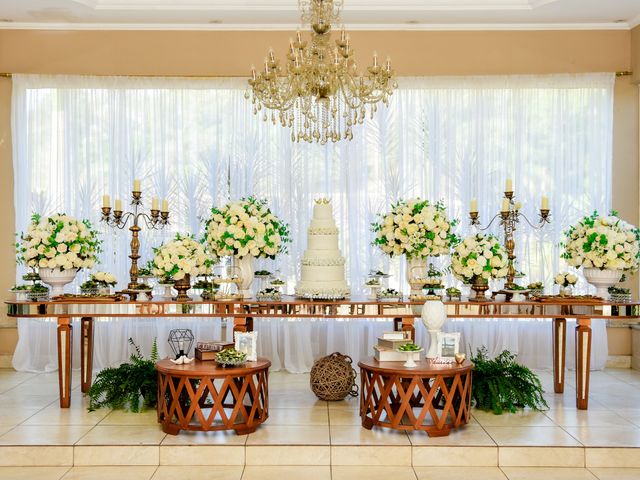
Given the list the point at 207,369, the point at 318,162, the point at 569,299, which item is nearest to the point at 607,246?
the point at 569,299

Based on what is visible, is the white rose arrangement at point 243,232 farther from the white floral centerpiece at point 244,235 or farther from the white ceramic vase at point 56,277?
the white ceramic vase at point 56,277

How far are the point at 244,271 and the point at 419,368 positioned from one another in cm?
175

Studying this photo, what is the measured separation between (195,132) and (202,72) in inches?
25.8

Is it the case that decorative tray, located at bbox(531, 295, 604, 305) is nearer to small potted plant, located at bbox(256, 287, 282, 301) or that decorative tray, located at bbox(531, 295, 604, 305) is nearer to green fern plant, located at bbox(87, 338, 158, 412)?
small potted plant, located at bbox(256, 287, 282, 301)

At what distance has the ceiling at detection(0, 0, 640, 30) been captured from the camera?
7582 mm

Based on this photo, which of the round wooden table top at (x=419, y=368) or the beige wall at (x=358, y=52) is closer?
the round wooden table top at (x=419, y=368)

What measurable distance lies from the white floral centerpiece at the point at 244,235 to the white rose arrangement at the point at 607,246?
102 inches

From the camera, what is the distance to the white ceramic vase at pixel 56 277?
6.32 meters

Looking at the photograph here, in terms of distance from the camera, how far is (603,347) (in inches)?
317

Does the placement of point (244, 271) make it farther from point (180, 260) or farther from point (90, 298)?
point (90, 298)

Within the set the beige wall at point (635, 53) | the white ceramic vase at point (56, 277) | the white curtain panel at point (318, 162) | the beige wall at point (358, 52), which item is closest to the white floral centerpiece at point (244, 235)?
the white ceramic vase at point (56, 277)

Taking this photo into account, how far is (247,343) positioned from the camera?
227 inches

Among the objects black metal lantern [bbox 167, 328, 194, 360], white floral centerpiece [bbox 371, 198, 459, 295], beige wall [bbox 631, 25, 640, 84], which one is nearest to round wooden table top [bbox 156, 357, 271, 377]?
black metal lantern [bbox 167, 328, 194, 360]

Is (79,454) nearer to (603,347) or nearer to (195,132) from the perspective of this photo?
(195,132)
